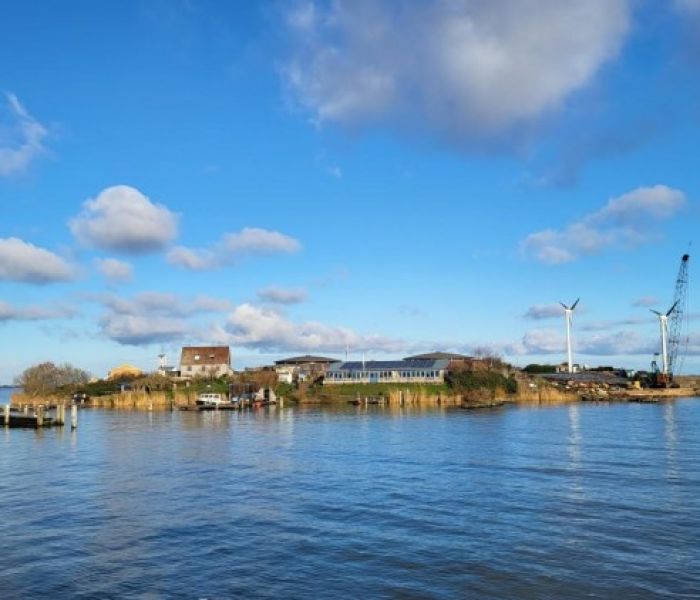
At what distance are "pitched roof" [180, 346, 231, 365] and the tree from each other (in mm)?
27221

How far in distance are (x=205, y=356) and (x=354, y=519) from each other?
14435cm

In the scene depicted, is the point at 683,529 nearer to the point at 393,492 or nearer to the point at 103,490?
the point at 393,492

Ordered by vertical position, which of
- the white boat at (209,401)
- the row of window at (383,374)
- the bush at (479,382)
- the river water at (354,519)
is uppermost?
the row of window at (383,374)

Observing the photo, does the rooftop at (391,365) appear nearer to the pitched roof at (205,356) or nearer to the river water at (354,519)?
the pitched roof at (205,356)

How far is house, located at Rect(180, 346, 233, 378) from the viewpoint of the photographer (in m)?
166

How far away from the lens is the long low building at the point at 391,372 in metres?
146

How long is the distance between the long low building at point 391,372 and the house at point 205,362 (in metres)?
29.7

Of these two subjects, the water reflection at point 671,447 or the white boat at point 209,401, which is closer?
the water reflection at point 671,447

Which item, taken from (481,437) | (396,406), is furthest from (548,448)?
(396,406)

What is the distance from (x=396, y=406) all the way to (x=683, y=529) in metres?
96.1

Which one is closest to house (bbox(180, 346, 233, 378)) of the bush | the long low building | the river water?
the long low building

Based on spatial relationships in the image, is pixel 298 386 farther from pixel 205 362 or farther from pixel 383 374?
pixel 205 362

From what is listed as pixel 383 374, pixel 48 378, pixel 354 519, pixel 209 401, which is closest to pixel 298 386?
pixel 383 374

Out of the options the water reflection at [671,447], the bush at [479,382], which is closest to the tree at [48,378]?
the bush at [479,382]
